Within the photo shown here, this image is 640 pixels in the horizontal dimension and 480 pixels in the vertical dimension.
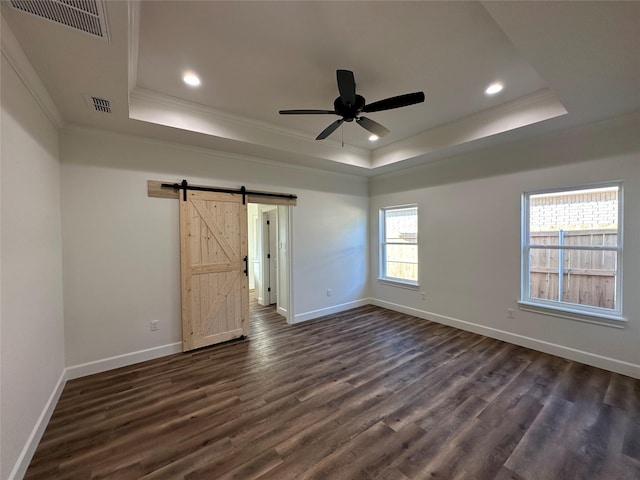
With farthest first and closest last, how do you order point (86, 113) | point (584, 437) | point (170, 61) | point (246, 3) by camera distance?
point (86, 113)
point (170, 61)
point (584, 437)
point (246, 3)

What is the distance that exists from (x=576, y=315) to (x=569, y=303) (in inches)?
A: 7.1

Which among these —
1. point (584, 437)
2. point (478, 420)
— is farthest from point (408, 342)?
point (584, 437)

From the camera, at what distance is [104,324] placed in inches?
122

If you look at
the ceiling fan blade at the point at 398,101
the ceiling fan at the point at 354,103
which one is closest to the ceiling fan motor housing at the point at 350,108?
the ceiling fan at the point at 354,103

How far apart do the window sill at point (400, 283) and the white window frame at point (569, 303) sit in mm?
1671

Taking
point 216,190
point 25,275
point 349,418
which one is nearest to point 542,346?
point 349,418

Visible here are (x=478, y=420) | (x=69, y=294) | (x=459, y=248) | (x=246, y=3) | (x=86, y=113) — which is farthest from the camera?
(x=459, y=248)

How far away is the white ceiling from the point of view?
5.63 ft

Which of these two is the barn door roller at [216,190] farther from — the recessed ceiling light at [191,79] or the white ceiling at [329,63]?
the recessed ceiling light at [191,79]

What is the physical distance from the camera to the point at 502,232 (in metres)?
3.83

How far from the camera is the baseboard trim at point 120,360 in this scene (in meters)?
2.95

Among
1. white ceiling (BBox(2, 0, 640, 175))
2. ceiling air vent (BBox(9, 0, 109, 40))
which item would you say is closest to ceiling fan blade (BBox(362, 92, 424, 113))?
white ceiling (BBox(2, 0, 640, 175))

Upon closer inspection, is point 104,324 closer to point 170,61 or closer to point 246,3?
point 170,61

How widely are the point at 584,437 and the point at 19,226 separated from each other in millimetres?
4446
